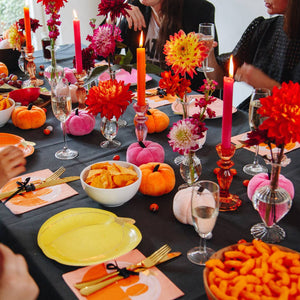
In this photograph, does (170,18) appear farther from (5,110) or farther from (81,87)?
(5,110)

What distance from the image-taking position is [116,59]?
161 centimetres

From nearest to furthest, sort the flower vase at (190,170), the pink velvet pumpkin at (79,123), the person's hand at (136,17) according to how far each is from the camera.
A: the flower vase at (190,170)
the pink velvet pumpkin at (79,123)
the person's hand at (136,17)

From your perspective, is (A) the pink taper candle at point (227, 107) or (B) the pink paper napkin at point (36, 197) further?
(B) the pink paper napkin at point (36, 197)

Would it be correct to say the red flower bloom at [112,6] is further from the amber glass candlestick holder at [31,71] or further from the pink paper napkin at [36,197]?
the amber glass candlestick holder at [31,71]

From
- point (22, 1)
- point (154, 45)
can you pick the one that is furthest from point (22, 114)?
point (22, 1)

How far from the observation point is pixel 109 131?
4.81ft

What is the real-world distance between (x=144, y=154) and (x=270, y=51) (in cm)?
136

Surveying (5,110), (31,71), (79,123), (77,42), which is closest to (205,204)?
(79,123)

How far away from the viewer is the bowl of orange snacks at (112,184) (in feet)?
3.46

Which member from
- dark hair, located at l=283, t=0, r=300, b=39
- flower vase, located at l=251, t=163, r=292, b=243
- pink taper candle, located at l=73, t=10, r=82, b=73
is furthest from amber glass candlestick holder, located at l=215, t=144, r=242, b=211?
dark hair, located at l=283, t=0, r=300, b=39

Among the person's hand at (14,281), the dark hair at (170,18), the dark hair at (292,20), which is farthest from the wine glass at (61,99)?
the dark hair at (170,18)

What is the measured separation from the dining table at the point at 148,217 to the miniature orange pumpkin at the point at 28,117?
0.14 feet

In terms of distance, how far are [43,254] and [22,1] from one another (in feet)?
13.9

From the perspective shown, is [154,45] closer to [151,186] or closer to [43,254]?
[151,186]
